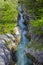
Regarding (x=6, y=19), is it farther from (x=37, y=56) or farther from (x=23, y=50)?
(x=37, y=56)

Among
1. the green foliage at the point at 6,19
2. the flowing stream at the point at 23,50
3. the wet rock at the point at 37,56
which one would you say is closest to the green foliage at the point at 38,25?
the wet rock at the point at 37,56

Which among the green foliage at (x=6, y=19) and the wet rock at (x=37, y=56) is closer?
the wet rock at (x=37, y=56)

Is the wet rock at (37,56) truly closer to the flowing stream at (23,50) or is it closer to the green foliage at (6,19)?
the flowing stream at (23,50)

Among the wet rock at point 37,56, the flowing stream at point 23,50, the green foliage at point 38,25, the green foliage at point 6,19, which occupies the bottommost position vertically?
the flowing stream at point 23,50

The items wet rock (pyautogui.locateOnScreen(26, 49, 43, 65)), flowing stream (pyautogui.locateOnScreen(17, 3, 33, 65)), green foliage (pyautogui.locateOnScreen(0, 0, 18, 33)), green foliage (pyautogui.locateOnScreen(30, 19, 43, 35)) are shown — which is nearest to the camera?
wet rock (pyautogui.locateOnScreen(26, 49, 43, 65))

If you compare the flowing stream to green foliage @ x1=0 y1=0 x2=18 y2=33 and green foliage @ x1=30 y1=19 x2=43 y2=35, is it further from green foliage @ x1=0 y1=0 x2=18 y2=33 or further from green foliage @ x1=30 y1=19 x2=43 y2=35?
green foliage @ x1=30 y1=19 x2=43 y2=35

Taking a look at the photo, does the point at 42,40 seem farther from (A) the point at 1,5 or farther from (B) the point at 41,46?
(A) the point at 1,5

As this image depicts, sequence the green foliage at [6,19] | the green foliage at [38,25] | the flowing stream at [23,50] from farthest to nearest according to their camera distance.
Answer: the green foliage at [6,19] < the flowing stream at [23,50] < the green foliage at [38,25]

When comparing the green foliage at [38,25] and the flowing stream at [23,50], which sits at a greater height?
the green foliage at [38,25]

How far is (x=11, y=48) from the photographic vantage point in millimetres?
19797

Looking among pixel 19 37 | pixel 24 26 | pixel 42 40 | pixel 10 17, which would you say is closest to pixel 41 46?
pixel 42 40

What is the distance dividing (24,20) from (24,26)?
1.67 m

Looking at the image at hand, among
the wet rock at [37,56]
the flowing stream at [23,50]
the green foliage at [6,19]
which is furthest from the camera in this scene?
the green foliage at [6,19]

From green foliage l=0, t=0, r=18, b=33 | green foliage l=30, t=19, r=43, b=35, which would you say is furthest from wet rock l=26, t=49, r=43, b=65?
green foliage l=0, t=0, r=18, b=33
